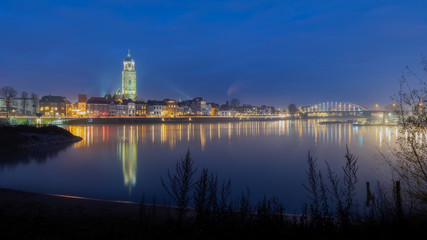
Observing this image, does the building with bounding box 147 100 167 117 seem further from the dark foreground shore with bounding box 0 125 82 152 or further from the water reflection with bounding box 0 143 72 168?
the water reflection with bounding box 0 143 72 168

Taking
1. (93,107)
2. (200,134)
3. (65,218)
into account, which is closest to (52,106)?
(93,107)

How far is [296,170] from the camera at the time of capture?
2106 centimetres

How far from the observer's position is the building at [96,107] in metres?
125

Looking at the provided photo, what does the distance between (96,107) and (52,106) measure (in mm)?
16808

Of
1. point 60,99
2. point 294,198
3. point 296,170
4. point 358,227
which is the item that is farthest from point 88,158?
point 60,99

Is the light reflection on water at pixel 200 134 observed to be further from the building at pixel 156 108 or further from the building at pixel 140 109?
the building at pixel 156 108

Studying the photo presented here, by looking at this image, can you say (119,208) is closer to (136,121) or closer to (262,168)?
(262,168)

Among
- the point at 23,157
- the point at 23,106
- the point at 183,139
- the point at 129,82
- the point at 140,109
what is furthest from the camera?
the point at 129,82

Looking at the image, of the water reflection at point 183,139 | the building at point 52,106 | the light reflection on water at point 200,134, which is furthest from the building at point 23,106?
the water reflection at point 183,139

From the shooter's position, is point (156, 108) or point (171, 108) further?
point (171, 108)

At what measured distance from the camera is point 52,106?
121m

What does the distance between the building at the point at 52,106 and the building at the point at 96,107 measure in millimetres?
10131

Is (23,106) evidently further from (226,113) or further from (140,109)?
(226,113)

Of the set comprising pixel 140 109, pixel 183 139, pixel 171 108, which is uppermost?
pixel 171 108
